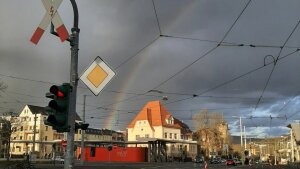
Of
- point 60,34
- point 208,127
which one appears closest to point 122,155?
point 208,127

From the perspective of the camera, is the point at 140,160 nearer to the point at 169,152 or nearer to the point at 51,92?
the point at 169,152

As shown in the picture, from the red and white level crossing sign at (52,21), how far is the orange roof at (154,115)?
11202cm

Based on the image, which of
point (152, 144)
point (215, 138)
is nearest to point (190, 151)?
point (215, 138)

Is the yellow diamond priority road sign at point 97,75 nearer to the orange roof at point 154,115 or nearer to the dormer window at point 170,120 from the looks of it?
the orange roof at point 154,115

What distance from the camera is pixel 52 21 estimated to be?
8.30m

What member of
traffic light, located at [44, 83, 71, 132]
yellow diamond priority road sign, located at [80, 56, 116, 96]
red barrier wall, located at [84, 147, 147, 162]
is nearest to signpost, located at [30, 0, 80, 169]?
traffic light, located at [44, 83, 71, 132]

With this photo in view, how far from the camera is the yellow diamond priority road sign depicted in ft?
27.9

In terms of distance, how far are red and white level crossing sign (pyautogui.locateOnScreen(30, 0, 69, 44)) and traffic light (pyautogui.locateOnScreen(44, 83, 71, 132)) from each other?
1034mm

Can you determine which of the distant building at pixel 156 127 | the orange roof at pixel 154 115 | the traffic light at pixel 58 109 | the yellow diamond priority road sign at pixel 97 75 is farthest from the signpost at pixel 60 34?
the orange roof at pixel 154 115

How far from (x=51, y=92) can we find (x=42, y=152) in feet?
414

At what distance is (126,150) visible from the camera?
271 ft

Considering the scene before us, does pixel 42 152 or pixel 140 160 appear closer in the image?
pixel 140 160

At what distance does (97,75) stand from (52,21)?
1.43m

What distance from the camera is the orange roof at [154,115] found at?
12100 cm
